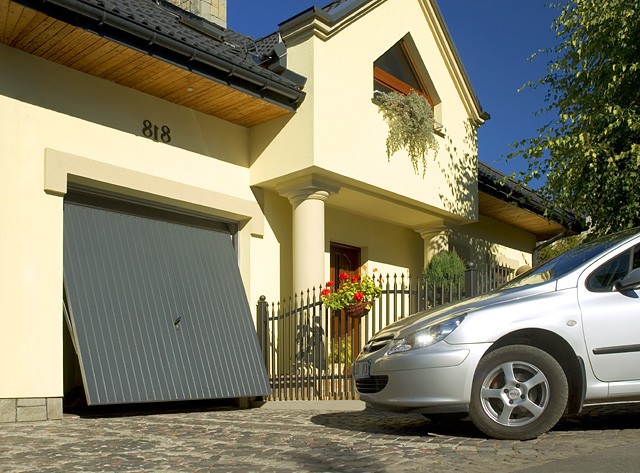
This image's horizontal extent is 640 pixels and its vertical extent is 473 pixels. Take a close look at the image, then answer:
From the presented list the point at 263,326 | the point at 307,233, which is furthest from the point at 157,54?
the point at 263,326

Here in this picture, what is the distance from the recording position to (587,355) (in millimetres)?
5988

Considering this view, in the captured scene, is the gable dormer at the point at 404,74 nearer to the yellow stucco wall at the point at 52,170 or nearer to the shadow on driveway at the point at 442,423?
the yellow stucco wall at the point at 52,170

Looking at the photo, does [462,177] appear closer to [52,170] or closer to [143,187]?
[143,187]

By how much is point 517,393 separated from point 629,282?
1.21 m

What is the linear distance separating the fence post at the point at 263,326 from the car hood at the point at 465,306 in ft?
15.2

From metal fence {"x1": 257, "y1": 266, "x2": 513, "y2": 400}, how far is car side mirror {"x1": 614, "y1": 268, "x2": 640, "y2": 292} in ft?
14.1

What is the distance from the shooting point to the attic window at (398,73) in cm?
1334

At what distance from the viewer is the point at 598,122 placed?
12.8m

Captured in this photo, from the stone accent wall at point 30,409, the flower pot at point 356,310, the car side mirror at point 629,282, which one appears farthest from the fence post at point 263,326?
the car side mirror at point 629,282

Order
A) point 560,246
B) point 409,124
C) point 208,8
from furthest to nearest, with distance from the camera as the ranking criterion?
1. point 560,246
2. point 208,8
3. point 409,124

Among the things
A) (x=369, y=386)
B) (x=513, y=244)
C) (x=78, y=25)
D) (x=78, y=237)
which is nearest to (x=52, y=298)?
(x=78, y=237)

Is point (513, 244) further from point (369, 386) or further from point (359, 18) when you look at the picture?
point (369, 386)

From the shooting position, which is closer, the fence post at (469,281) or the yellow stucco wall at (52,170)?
the yellow stucco wall at (52,170)

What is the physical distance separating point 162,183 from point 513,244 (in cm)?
1168
